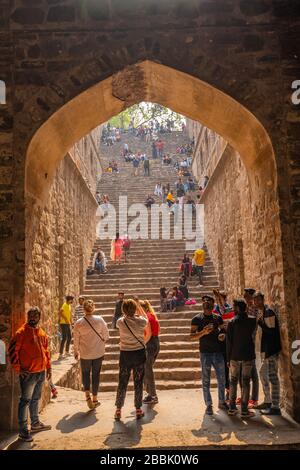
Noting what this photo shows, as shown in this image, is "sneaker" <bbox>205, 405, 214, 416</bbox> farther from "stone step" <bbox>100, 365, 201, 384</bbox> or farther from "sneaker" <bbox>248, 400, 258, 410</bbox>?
"stone step" <bbox>100, 365, 201, 384</bbox>

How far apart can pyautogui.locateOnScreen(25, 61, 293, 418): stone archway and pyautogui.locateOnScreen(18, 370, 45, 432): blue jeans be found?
1745 millimetres

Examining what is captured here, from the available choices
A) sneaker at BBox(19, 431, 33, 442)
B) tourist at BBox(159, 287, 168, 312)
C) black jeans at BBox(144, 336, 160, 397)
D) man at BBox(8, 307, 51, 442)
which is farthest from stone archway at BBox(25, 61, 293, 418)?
tourist at BBox(159, 287, 168, 312)

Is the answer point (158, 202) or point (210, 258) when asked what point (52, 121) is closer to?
point (210, 258)

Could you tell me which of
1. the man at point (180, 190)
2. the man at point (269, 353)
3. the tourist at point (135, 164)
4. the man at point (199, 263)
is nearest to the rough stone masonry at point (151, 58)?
the man at point (269, 353)

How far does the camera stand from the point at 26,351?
5.23 m

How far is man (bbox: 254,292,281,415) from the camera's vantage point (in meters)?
5.77

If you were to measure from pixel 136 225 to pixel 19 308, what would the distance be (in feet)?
49.9

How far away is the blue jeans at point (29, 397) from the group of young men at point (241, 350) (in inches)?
82.1

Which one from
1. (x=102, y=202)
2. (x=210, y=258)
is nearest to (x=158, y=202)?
(x=102, y=202)

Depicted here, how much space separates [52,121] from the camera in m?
6.32

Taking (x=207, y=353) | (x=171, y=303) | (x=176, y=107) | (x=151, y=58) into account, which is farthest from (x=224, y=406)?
(x=171, y=303)

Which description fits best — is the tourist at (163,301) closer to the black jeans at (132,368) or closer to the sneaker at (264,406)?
the sneaker at (264,406)

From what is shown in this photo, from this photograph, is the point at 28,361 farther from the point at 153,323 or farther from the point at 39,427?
the point at 153,323
